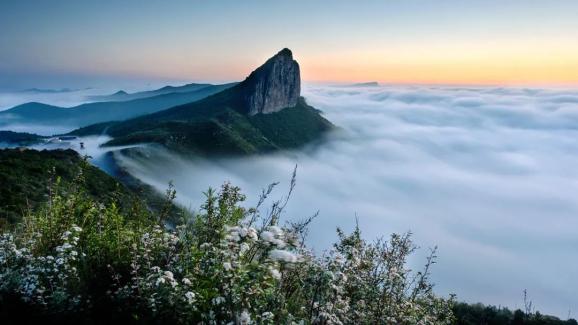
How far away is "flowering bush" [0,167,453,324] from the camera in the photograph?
13.5ft

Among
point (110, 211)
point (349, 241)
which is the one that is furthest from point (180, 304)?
point (349, 241)

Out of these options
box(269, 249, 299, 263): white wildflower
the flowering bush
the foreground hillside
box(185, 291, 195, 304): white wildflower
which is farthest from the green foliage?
box(269, 249, 299, 263): white wildflower

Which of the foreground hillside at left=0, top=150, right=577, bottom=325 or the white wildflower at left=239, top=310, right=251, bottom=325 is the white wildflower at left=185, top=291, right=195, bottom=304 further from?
the white wildflower at left=239, top=310, right=251, bottom=325

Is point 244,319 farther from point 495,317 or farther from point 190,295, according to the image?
point 495,317

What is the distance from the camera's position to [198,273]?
15.6 ft

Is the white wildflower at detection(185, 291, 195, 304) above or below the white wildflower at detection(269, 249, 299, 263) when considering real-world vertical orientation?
below

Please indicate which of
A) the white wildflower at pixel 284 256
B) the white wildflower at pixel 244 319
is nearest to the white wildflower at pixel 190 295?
the white wildflower at pixel 244 319

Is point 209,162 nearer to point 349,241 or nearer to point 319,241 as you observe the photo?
point 319,241

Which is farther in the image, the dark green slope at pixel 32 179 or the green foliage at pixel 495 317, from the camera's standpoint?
the green foliage at pixel 495 317

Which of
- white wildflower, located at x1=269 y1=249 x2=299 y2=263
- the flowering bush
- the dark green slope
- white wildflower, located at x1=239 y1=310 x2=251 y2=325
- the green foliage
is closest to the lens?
white wildflower, located at x1=269 y1=249 x2=299 y2=263

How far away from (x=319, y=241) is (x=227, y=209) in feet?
528

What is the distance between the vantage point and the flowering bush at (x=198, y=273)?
4117mm

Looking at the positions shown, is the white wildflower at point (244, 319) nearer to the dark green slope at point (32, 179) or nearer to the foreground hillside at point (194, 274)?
the foreground hillside at point (194, 274)

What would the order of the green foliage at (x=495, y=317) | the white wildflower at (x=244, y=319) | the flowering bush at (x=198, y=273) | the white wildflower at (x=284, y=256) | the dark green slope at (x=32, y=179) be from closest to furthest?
the white wildflower at (x=284, y=256), the white wildflower at (x=244, y=319), the flowering bush at (x=198, y=273), the dark green slope at (x=32, y=179), the green foliage at (x=495, y=317)
